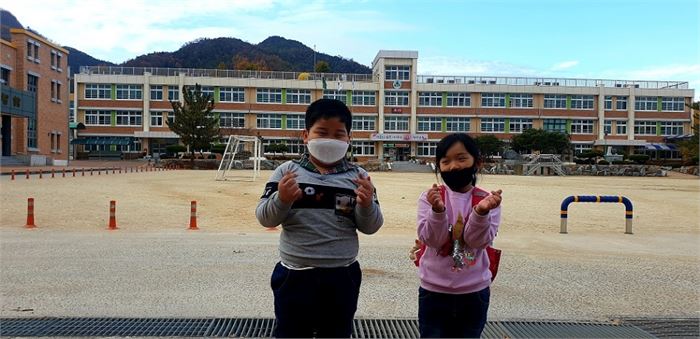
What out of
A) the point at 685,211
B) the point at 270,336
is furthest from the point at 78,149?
the point at 270,336

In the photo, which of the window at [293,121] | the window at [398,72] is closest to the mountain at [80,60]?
the window at [293,121]

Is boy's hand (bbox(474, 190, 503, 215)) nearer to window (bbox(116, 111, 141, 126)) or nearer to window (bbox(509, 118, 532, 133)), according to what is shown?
window (bbox(116, 111, 141, 126))

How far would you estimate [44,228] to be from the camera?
11.4 meters

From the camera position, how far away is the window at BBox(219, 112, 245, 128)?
A: 73744 mm

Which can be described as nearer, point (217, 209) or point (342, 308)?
point (342, 308)

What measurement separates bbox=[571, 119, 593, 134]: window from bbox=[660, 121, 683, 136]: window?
34.0 feet

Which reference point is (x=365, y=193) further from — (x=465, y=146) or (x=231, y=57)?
(x=231, y=57)

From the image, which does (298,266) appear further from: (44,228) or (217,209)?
(217,209)

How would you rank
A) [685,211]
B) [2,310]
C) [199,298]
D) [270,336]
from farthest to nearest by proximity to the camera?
[685,211] < [199,298] < [2,310] < [270,336]

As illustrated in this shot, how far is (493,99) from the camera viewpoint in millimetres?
76750

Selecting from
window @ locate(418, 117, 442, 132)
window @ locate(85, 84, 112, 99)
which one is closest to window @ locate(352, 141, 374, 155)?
window @ locate(418, 117, 442, 132)

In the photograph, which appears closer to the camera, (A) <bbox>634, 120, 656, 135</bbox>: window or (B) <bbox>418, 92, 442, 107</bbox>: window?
(B) <bbox>418, 92, 442, 107</bbox>: window

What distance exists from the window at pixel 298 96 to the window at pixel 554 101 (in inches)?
1300

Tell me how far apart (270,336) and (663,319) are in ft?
11.9
